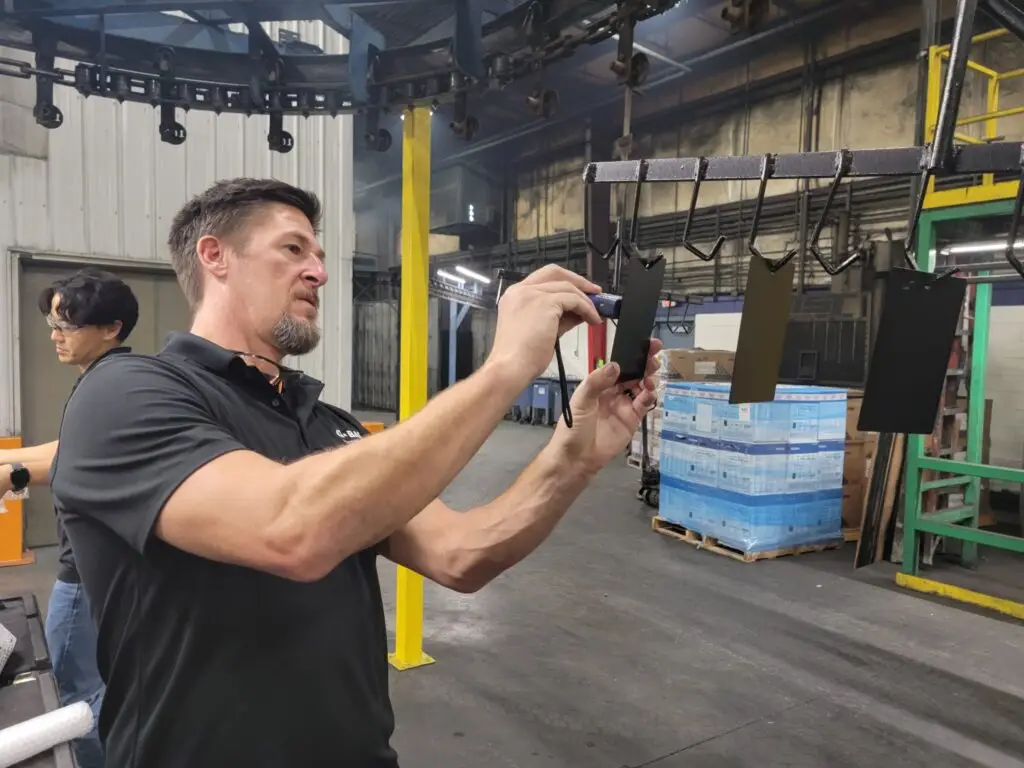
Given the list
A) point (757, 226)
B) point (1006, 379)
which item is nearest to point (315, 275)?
point (757, 226)

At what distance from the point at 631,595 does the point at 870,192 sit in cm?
575

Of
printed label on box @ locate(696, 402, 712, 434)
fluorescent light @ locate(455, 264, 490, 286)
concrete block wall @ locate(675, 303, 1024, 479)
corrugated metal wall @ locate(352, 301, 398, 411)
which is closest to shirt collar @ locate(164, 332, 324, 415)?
printed label on box @ locate(696, 402, 712, 434)

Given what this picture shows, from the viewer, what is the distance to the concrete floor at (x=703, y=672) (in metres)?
2.73

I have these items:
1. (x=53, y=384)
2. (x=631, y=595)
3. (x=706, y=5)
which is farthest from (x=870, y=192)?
(x=53, y=384)

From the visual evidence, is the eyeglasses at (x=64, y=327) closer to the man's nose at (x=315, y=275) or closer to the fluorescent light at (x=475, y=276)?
the man's nose at (x=315, y=275)

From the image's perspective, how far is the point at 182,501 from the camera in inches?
33.1

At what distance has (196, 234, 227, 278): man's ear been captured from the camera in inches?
47.6

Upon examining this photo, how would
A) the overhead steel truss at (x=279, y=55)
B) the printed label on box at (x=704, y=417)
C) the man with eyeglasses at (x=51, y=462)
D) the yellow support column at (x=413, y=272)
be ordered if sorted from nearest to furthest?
the man with eyeglasses at (x=51, y=462) → the overhead steel truss at (x=279, y=55) → the yellow support column at (x=413, y=272) → the printed label on box at (x=704, y=417)

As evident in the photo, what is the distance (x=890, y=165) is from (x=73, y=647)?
222 centimetres

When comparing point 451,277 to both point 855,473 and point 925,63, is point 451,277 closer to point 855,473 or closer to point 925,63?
point 855,473

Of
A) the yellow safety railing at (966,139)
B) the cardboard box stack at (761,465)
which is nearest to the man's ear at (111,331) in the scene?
the cardboard box stack at (761,465)

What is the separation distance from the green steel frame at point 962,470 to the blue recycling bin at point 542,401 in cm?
800

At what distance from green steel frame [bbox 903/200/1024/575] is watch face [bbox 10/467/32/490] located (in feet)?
15.2

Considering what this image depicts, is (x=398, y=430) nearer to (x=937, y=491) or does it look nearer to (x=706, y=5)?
(x=937, y=491)
